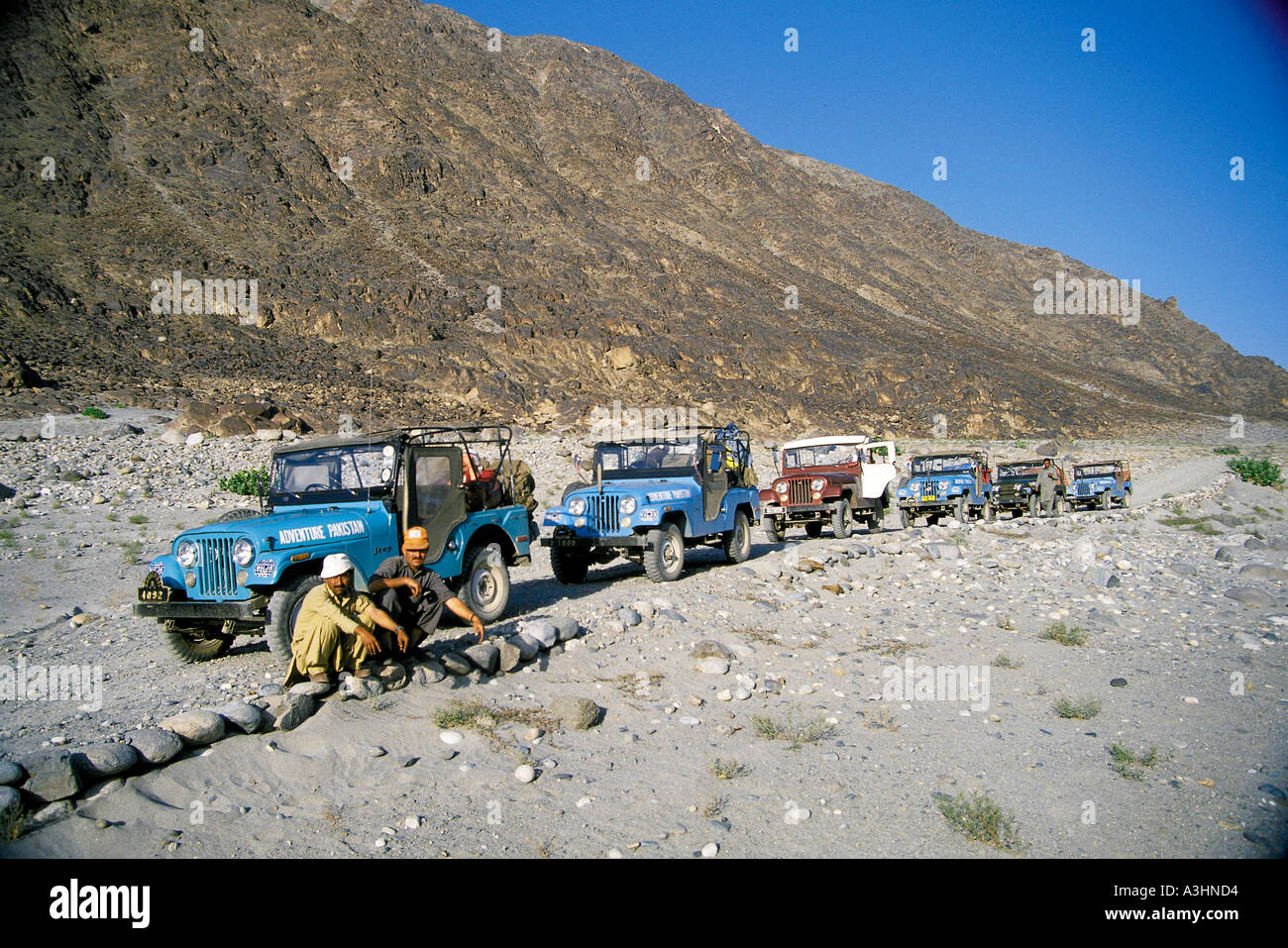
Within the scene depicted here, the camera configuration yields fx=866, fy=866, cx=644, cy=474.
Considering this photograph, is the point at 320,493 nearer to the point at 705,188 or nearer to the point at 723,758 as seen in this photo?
the point at 723,758

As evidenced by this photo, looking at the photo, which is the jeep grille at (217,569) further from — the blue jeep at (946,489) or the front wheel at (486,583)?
the blue jeep at (946,489)

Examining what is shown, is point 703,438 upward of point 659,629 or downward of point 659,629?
upward

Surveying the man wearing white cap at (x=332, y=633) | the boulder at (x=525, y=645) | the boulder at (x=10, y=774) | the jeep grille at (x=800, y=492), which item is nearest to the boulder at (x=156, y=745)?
the boulder at (x=10, y=774)

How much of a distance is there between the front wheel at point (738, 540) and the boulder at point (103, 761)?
992 cm

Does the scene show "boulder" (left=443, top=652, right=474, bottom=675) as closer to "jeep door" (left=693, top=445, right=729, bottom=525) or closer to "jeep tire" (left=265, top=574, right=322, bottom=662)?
"jeep tire" (left=265, top=574, right=322, bottom=662)

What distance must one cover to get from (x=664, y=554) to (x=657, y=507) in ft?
2.30

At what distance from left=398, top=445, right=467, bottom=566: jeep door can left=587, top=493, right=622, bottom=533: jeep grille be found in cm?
271

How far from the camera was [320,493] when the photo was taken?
8930 millimetres

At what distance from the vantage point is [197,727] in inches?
219

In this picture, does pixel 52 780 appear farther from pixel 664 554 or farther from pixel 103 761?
pixel 664 554
